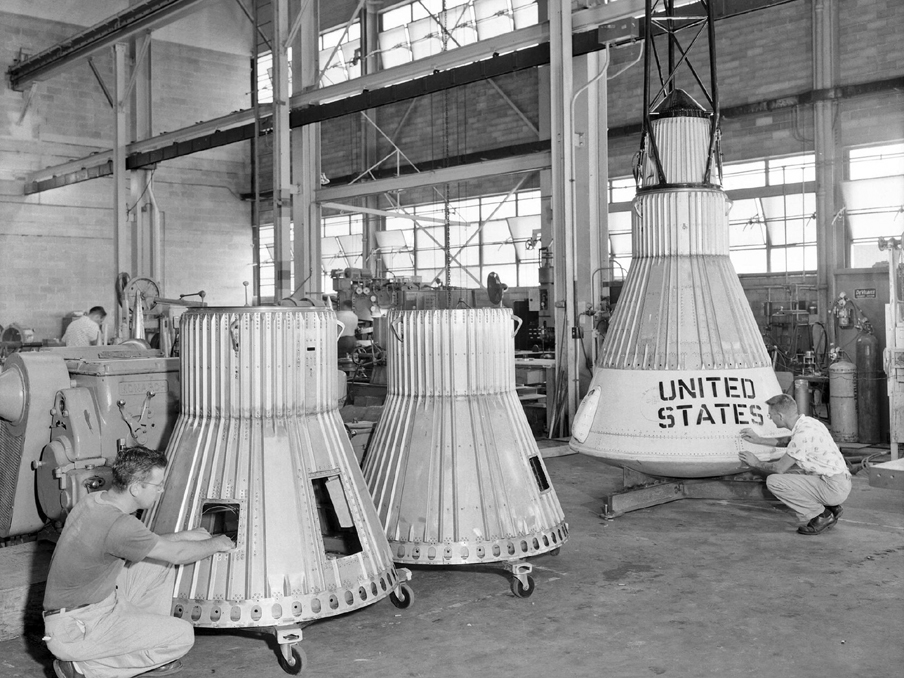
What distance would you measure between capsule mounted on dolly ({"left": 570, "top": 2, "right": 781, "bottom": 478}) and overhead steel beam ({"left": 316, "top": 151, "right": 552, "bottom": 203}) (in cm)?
404

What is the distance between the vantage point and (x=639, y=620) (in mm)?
4090

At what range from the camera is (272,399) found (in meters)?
3.83

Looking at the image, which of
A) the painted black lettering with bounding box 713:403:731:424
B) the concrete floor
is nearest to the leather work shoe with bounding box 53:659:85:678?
the concrete floor

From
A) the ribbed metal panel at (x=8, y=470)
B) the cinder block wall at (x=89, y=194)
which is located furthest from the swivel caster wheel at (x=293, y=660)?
the cinder block wall at (x=89, y=194)

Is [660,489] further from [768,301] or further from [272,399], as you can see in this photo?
[768,301]

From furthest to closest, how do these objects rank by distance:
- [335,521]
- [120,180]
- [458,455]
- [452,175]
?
[120,180], [452,175], [335,521], [458,455]

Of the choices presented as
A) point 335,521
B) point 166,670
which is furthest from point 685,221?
point 166,670

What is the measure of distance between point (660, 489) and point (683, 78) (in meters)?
10.5

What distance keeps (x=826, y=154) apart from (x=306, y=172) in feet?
26.7

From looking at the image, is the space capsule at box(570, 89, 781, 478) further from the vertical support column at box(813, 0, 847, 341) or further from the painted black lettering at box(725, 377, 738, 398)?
the vertical support column at box(813, 0, 847, 341)

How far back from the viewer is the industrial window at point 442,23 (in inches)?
629

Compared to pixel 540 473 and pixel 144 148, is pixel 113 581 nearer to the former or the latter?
pixel 540 473

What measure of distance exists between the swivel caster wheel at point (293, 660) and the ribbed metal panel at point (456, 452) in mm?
1008

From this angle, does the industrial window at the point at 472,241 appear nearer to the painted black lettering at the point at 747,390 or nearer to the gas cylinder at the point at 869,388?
the gas cylinder at the point at 869,388
